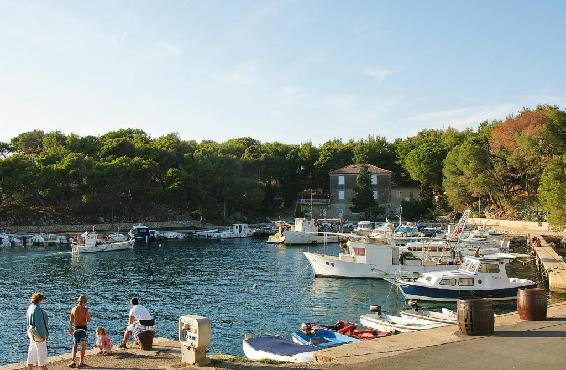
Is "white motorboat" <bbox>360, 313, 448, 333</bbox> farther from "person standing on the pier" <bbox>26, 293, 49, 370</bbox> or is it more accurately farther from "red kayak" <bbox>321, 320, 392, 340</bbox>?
"person standing on the pier" <bbox>26, 293, 49, 370</bbox>

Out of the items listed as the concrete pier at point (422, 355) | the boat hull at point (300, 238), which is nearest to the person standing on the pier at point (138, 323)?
the concrete pier at point (422, 355)

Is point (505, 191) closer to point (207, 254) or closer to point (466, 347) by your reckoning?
point (207, 254)

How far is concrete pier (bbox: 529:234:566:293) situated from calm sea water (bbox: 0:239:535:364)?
7.23ft

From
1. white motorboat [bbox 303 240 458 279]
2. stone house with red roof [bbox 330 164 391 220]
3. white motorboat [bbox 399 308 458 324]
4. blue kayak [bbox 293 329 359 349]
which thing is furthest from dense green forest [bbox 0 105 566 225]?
blue kayak [bbox 293 329 359 349]

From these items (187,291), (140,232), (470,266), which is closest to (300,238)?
(140,232)

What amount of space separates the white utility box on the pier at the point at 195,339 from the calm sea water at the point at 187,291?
37.6ft

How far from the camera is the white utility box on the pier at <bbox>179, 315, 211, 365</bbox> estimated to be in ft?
45.4

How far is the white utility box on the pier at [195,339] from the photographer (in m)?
13.8

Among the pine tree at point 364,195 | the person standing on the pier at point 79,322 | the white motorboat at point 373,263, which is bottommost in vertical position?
the white motorboat at point 373,263

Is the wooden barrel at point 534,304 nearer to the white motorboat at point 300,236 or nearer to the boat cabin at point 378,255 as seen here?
the boat cabin at point 378,255

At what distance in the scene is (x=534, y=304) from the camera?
1912cm

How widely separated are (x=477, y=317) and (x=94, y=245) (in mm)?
61893

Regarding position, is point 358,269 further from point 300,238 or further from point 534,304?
point 300,238

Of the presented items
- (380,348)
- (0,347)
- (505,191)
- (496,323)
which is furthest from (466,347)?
(505,191)
